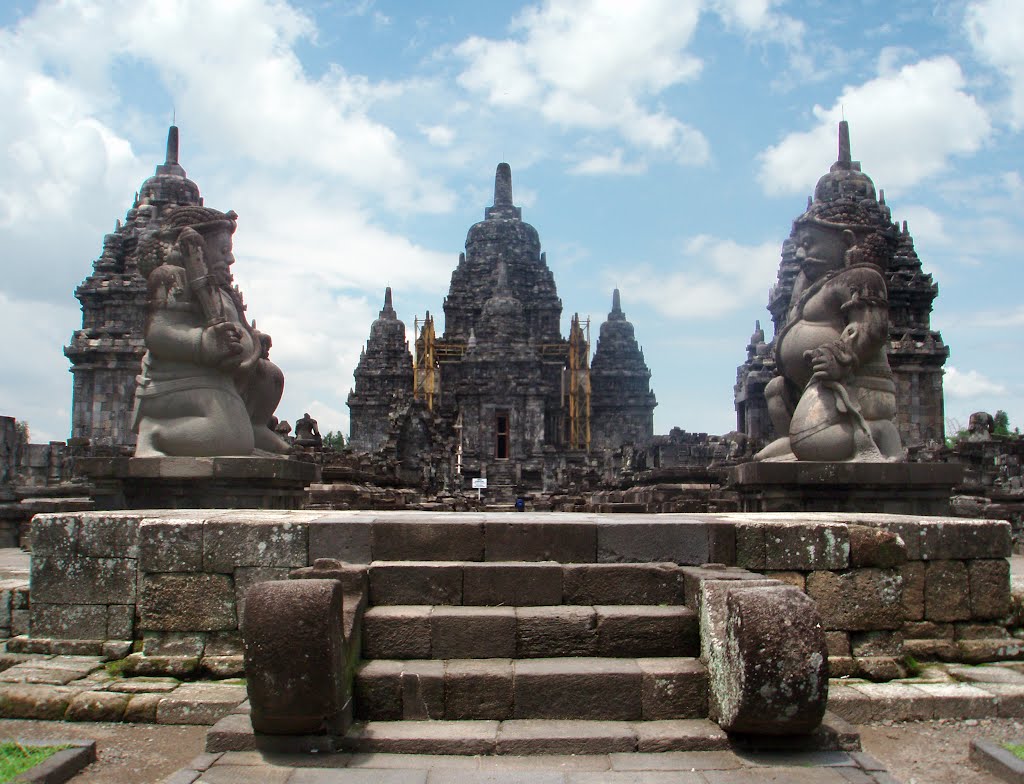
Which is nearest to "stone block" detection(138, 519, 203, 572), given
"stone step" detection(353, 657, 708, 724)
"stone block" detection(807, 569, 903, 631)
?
"stone step" detection(353, 657, 708, 724)

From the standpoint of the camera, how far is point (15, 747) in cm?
382

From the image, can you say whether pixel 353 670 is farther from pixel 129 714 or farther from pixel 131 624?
pixel 131 624

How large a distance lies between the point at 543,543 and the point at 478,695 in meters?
1.06

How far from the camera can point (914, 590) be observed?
5.15 m

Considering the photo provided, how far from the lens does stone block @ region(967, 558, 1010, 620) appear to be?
5184mm

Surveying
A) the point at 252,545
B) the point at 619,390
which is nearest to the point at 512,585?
the point at 252,545

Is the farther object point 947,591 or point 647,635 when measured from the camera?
point 947,591

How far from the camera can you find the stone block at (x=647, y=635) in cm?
440

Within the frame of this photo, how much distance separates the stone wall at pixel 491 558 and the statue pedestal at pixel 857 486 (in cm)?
193

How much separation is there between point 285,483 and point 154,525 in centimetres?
306

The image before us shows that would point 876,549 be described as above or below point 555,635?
above

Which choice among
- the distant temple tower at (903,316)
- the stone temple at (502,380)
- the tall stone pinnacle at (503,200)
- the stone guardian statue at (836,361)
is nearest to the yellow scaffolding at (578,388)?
the stone temple at (502,380)

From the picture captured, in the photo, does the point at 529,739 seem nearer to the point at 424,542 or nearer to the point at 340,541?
the point at 424,542

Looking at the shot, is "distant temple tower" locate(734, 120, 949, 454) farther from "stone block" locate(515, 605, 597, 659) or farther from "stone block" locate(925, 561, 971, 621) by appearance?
"stone block" locate(515, 605, 597, 659)
